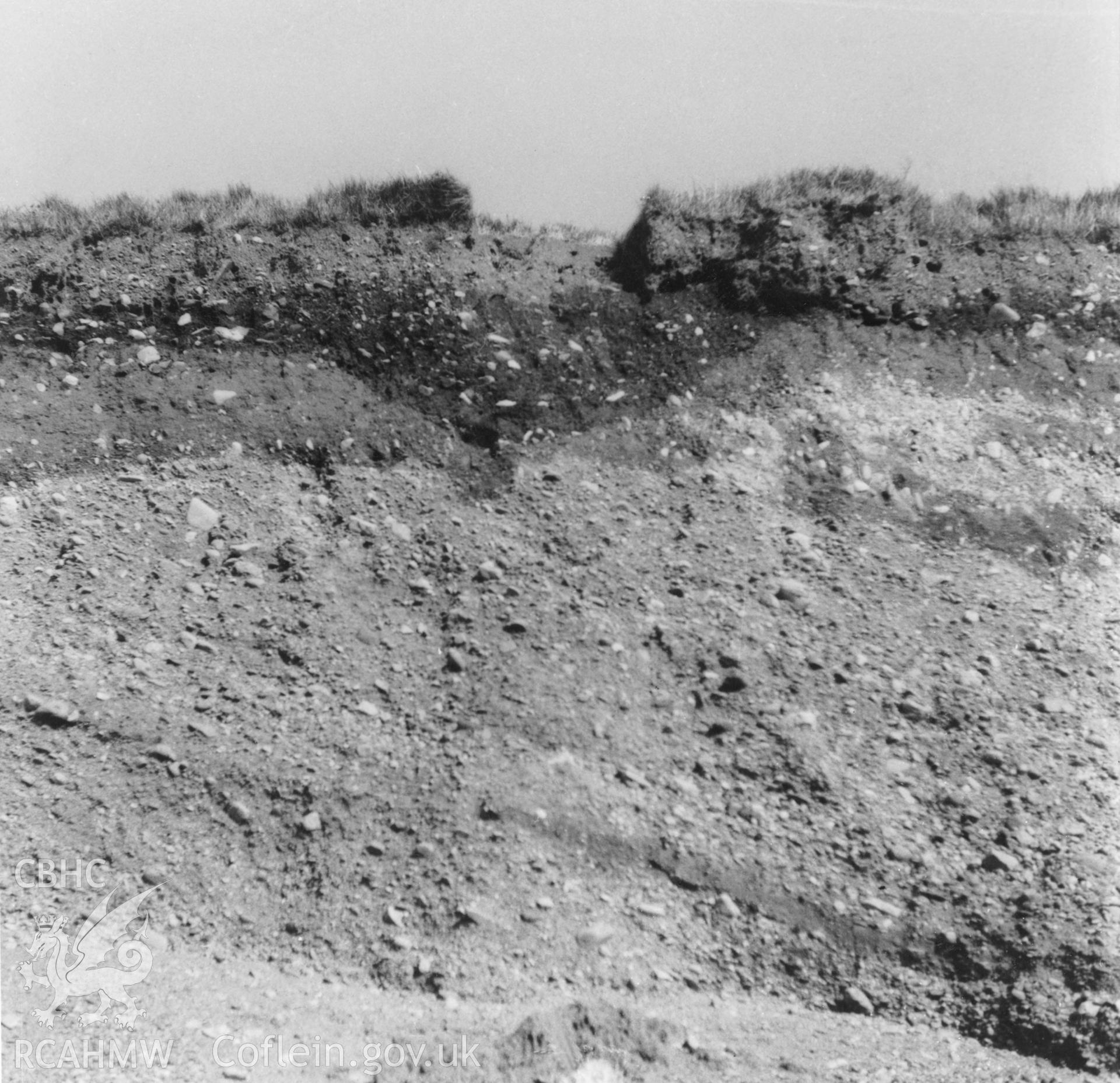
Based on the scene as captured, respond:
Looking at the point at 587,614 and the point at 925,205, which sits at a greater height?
the point at 925,205

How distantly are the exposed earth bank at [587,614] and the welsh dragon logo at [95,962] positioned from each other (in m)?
0.08

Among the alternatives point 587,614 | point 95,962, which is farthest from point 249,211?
point 95,962

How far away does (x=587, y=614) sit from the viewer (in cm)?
360

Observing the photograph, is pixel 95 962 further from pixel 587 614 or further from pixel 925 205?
pixel 925 205

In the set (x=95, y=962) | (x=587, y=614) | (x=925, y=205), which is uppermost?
(x=925, y=205)

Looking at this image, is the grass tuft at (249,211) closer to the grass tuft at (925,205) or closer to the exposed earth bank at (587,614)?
the exposed earth bank at (587,614)

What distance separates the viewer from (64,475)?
379 cm

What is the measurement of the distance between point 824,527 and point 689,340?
4.03 feet

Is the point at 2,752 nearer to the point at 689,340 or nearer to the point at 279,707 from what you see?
the point at 279,707

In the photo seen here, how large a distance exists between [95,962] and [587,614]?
235 centimetres

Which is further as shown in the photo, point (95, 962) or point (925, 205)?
point (925, 205)

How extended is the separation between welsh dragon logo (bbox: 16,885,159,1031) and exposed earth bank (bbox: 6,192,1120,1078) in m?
0.08

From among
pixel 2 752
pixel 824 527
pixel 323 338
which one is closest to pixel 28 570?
pixel 2 752

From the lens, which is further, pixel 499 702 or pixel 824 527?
pixel 824 527
